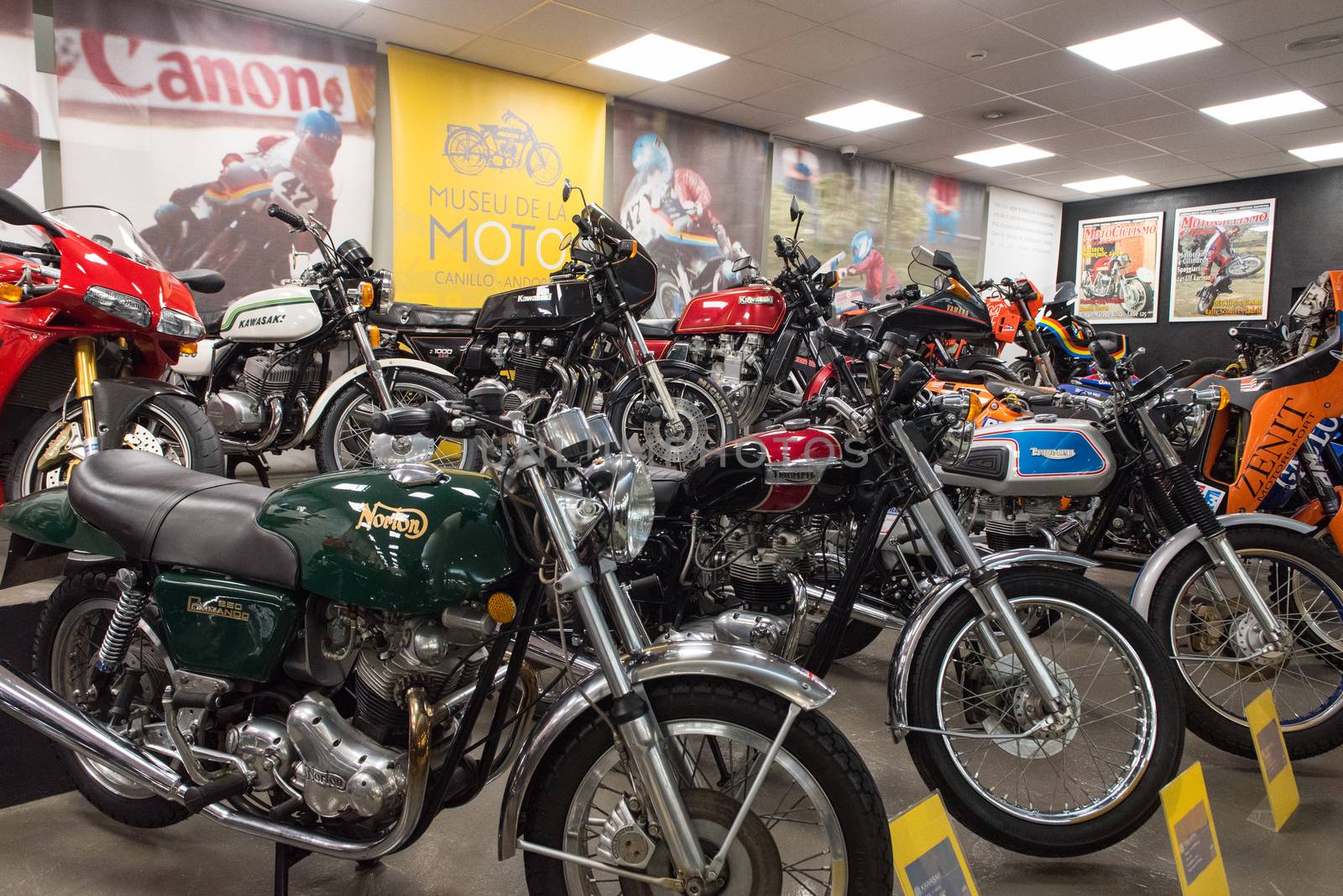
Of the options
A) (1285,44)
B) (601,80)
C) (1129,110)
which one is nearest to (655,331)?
(601,80)

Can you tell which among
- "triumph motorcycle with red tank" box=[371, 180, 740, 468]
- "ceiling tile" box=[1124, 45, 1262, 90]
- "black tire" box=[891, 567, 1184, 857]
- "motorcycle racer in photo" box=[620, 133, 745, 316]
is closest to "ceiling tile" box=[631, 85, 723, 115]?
"motorcycle racer in photo" box=[620, 133, 745, 316]

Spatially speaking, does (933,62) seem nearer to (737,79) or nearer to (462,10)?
(737,79)

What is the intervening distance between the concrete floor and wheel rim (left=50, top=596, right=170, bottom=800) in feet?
0.45

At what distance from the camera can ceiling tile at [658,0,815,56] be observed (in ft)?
17.2

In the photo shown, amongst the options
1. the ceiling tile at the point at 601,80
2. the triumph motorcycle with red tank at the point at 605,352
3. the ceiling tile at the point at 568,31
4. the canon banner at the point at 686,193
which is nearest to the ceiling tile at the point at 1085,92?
the canon banner at the point at 686,193

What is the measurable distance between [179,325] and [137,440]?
402 millimetres

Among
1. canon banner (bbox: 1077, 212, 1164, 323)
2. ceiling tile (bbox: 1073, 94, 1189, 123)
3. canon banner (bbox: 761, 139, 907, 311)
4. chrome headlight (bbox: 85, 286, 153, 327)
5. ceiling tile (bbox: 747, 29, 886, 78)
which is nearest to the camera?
chrome headlight (bbox: 85, 286, 153, 327)

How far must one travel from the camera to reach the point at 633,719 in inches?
43.9

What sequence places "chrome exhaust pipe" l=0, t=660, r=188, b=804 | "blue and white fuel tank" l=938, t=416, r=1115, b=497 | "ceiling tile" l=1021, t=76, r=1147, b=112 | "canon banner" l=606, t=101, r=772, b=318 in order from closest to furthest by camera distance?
"chrome exhaust pipe" l=0, t=660, r=188, b=804 < "blue and white fuel tank" l=938, t=416, r=1115, b=497 < "ceiling tile" l=1021, t=76, r=1147, b=112 < "canon banner" l=606, t=101, r=772, b=318

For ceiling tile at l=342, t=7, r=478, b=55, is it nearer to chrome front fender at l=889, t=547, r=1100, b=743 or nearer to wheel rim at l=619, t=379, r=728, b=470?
wheel rim at l=619, t=379, r=728, b=470

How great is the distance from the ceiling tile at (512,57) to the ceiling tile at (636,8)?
1.98 feet

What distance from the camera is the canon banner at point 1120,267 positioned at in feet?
34.9

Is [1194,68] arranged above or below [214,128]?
above

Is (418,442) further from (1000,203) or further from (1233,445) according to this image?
(1000,203)
